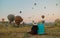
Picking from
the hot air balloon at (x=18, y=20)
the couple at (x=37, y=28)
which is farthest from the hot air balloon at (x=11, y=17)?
the couple at (x=37, y=28)

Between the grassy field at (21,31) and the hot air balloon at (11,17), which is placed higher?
the hot air balloon at (11,17)

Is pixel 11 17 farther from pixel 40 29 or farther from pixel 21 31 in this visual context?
pixel 40 29

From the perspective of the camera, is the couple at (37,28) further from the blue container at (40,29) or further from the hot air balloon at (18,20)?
the hot air balloon at (18,20)

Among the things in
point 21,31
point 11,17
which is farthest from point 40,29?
point 11,17

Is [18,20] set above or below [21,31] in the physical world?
above

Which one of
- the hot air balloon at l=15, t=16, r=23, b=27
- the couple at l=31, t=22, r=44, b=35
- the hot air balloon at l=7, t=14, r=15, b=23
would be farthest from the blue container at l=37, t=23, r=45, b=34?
the hot air balloon at l=7, t=14, r=15, b=23

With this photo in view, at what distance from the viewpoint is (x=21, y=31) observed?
266cm

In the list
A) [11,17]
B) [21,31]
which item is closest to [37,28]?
[21,31]

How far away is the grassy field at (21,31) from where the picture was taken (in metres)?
2.62

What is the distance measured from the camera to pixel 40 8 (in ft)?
9.03

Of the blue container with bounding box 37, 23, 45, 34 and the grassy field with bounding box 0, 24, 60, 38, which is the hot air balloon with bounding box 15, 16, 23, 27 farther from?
the blue container with bounding box 37, 23, 45, 34

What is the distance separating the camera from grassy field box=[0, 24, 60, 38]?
2.62 m

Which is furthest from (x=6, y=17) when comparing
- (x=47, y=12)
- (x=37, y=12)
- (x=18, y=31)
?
(x=47, y=12)

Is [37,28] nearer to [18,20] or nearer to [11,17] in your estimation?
[18,20]
